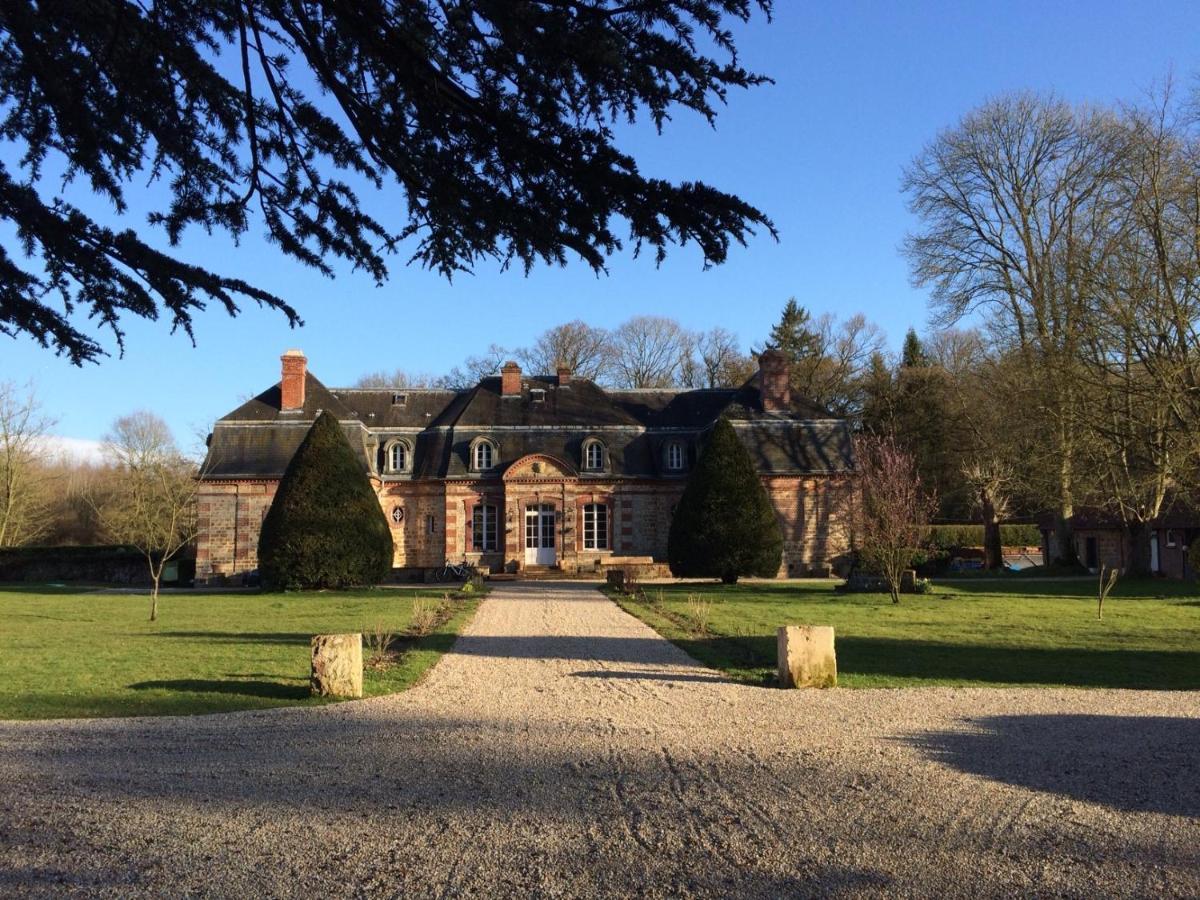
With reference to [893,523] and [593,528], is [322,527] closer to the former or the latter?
[593,528]

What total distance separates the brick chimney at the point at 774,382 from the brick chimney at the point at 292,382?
633 inches

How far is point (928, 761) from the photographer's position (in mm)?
6258

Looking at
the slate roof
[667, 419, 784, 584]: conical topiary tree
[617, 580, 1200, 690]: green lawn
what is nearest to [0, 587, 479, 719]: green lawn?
[617, 580, 1200, 690]: green lawn

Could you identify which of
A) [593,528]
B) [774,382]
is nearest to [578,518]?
[593,528]

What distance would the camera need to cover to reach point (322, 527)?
987 inches

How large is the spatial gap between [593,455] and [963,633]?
800 inches

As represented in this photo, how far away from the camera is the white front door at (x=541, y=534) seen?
109 ft

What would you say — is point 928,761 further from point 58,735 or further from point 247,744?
point 58,735

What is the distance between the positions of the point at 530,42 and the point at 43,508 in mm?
47708

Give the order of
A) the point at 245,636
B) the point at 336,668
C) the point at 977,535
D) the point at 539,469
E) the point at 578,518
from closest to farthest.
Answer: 1. the point at 336,668
2. the point at 245,636
3. the point at 539,469
4. the point at 578,518
5. the point at 977,535

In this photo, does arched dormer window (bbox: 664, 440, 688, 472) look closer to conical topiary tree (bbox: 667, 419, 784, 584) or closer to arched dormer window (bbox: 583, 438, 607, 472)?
arched dormer window (bbox: 583, 438, 607, 472)

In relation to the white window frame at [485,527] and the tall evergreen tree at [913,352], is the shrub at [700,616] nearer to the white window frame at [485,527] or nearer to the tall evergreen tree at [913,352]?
the white window frame at [485,527]

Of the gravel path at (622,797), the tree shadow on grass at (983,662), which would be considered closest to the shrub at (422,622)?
the tree shadow on grass at (983,662)

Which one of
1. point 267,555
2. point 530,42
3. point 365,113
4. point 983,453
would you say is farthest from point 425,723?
point 983,453
